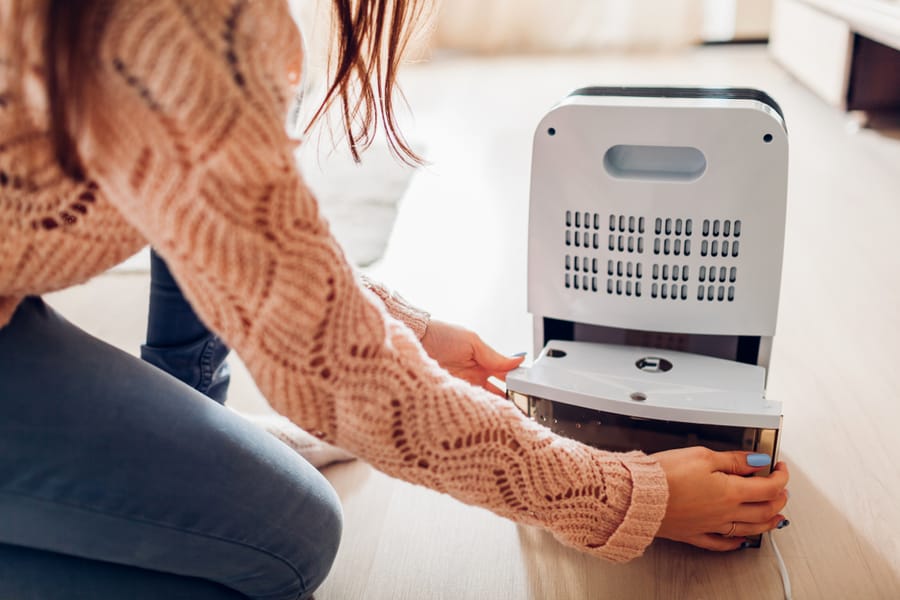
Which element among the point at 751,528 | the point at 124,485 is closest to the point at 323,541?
the point at 124,485

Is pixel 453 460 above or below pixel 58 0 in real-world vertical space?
below

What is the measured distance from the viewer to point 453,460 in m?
0.59

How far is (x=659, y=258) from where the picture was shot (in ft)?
2.83

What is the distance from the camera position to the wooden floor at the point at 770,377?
2.82 ft

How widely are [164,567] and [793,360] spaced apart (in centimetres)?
90

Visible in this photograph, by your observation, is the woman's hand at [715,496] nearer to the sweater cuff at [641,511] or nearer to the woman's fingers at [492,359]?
the sweater cuff at [641,511]

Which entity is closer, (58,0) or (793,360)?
(58,0)

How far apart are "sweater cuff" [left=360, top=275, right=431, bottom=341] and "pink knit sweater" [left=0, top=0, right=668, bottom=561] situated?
0.26 meters

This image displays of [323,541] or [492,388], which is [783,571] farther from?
[323,541]

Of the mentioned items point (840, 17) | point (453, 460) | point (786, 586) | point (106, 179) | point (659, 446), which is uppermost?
point (840, 17)

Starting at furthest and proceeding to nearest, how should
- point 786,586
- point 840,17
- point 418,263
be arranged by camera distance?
point 840,17 < point 418,263 < point 786,586

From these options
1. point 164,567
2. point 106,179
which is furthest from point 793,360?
point 106,179

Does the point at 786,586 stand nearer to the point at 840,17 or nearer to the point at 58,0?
the point at 58,0

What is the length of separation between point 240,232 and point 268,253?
0.02m
